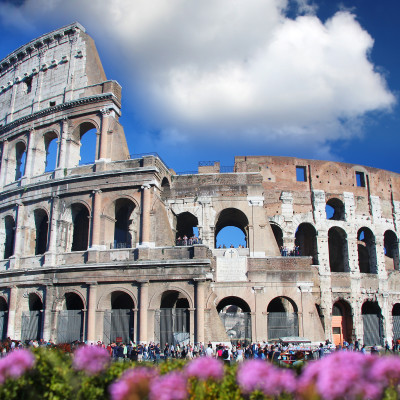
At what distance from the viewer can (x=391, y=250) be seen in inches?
1150

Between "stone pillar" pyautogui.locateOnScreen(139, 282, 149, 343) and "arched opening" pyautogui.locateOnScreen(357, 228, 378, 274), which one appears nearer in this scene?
"stone pillar" pyautogui.locateOnScreen(139, 282, 149, 343)

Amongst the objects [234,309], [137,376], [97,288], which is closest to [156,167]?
[97,288]

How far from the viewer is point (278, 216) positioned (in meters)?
26.3

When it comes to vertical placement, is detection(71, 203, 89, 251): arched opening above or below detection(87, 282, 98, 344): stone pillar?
above

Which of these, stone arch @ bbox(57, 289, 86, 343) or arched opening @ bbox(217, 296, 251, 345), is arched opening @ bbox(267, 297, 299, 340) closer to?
arched opening @ bbox(217, 296, 251, 345)

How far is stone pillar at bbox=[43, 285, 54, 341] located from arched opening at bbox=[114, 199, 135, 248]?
3804 millimetres

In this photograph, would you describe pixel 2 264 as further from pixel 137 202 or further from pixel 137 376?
pixel 137 376

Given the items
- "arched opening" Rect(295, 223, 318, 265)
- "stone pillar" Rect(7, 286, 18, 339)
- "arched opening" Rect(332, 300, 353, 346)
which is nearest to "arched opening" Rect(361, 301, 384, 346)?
"arched opening" Rect(332, 300, 353, 346)

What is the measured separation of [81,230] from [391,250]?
19.4 metres

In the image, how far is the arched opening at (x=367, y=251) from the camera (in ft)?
89.6

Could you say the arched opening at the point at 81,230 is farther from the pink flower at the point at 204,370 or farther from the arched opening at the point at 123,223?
the pink flower at the point at 204,370

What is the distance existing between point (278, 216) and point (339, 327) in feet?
23.4

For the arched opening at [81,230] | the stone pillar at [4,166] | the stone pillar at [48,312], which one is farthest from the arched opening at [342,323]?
the stone pillar at [4,166]

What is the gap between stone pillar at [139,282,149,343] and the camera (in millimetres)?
19422
